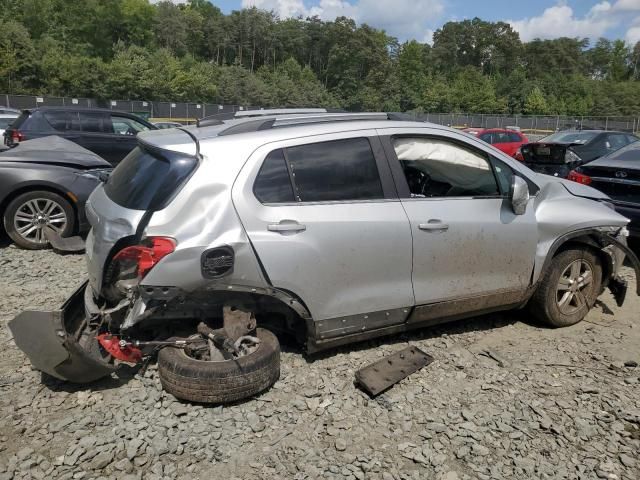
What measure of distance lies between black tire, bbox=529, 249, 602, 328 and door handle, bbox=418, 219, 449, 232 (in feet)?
3.84

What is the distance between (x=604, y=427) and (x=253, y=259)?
2.33 metres

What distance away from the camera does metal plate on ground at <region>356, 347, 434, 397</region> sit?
11.5 ft

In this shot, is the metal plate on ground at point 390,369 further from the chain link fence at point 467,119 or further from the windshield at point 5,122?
the chain link fence at point 467,119

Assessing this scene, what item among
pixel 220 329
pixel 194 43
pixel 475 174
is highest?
pixel 194 43

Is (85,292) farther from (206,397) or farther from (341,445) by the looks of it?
(341,445)

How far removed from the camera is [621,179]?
21.6ft

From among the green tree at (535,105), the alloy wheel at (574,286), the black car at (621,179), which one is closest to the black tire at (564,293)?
the alloy wheel at (574,286)

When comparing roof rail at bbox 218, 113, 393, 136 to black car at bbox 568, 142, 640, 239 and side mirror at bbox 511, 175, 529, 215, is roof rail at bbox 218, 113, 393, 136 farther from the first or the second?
black car at bbox 568, 142, 640, 239

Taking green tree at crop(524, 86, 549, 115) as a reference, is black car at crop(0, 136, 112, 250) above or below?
below

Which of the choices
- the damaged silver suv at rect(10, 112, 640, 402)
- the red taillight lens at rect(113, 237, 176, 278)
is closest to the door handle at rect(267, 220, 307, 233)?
the damaged silver suv at rect(10, 112, 640, 402)

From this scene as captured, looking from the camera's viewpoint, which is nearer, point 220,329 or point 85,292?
point 220,329

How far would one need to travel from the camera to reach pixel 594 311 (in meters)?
5.02

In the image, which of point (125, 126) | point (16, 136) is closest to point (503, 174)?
point (16, 136)

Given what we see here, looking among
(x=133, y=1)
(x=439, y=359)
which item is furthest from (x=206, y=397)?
(x=133, y=1)
